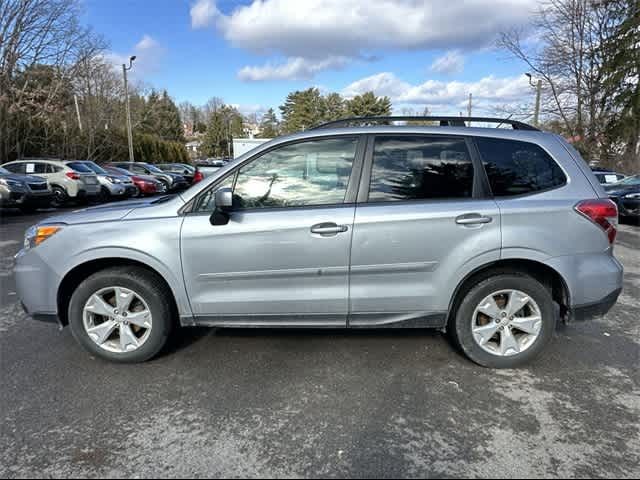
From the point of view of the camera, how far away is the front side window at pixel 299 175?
10.1 ft

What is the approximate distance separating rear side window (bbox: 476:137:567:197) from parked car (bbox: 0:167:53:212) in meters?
12.2

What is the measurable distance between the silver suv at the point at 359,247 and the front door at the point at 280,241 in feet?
0.04

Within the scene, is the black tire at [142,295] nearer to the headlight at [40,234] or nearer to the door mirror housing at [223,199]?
the headlight at [40,234]

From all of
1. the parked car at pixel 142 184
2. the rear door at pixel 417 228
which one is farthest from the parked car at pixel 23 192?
the rear door at pixel 417 228

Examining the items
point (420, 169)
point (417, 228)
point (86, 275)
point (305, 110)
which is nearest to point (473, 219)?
point (417, 228)

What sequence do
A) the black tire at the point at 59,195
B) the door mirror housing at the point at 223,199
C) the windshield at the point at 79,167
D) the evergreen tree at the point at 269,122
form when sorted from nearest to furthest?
the door mirror housing at the point at 223,199 → the black tire at the point at 59,195 → the windshield at the point at 79,167 → the evergreen tree at the point at 269,122

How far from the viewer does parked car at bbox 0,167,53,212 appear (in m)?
10.9

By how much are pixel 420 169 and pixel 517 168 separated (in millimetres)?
746

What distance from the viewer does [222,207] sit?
2938 millimetres

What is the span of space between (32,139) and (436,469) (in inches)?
1076

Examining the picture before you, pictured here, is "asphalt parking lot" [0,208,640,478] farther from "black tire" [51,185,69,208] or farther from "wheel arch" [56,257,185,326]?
"black tire" [51,185,69,208]

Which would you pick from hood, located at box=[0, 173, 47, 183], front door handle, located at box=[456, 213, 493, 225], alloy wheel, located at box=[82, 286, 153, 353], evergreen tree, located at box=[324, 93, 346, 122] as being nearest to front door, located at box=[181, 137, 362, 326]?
alloy wheel, located at box=[82, 286, 153, 353]

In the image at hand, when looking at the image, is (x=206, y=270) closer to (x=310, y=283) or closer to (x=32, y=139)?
(x=310, y=283)

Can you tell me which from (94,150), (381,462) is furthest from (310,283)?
(94,150)
